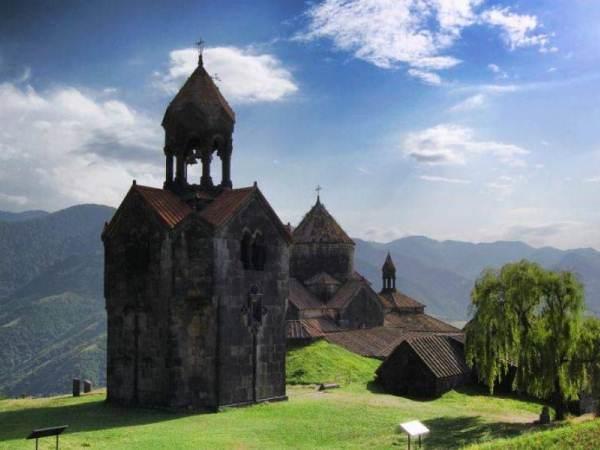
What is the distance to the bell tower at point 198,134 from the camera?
27969 millimetres

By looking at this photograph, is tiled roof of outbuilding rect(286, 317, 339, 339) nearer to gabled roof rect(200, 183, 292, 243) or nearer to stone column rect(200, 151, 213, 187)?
gabled roof rect(200, 183, 292, 243)

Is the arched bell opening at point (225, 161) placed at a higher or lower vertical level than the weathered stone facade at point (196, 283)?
higher

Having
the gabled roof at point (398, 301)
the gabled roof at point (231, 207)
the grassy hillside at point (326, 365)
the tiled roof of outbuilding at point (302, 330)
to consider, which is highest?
the gabled roof at point (231, 207)

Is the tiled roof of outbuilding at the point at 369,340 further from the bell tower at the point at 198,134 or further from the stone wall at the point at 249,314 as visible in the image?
the bell tower at the point at 198,134

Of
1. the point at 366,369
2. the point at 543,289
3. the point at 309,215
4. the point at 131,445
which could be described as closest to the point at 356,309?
the point at 309,215

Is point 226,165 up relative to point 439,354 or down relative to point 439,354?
up

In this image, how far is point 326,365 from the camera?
3616cm

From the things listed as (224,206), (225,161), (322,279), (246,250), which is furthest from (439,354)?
(322,279)

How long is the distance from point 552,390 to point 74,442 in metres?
16.4

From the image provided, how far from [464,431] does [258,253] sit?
1083 centimetres

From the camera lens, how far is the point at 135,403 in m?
25.5

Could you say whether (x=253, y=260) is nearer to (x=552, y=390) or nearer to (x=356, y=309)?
(x=552, y=390)

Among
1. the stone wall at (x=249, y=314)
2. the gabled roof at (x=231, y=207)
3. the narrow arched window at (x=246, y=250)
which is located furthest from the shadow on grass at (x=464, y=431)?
the gabled roof at (x=231, y=207)

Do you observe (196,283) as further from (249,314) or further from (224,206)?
(224,206)
